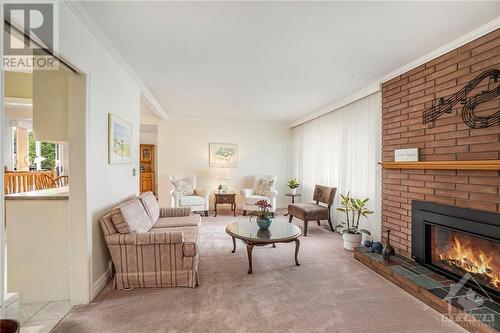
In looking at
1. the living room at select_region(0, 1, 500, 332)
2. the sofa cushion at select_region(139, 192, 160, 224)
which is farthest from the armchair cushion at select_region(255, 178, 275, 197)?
the sofa cushion at select_region(139, 192, 160, 224)

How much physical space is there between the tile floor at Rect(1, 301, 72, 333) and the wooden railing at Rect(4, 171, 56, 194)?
313 centimetres

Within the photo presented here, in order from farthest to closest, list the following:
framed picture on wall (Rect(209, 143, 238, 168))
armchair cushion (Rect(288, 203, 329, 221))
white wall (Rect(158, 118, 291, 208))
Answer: framed picture on wall (Rect(209, 143, 238, 168)) < white wall (Rect(158, 118, 291, 208)) < armchair cushion (Rect(288, 203, 329, 221))

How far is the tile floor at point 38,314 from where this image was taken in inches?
74.5

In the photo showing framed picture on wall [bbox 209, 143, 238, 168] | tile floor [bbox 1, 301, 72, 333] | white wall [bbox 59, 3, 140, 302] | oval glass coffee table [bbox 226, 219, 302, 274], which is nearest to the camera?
tile floor [bbox 1, 301, 72, 333]

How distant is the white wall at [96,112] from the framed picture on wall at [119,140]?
7 centimetres

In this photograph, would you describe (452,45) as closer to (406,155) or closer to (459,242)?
(406,155)

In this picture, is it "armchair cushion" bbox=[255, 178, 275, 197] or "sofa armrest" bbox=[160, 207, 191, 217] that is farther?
"armchair cushion" bbox=[255, 178, 275, 197]

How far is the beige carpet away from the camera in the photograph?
1.94m

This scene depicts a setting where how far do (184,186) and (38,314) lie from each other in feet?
13.1

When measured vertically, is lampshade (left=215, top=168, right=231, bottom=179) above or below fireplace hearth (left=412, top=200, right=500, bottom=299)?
above

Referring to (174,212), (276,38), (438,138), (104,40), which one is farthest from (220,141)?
(438,138)

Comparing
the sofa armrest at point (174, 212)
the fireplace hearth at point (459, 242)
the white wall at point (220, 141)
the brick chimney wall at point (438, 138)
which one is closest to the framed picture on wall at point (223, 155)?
the white wall at point (220, 141)

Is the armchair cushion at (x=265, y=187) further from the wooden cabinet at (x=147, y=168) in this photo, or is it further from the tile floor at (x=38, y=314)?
the tile floor at (x=38, y=314)

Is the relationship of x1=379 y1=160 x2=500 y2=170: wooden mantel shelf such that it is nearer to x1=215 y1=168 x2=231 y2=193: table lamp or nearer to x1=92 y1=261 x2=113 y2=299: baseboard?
x1=92 y1=261 x2=113 y2=299: baseboard
